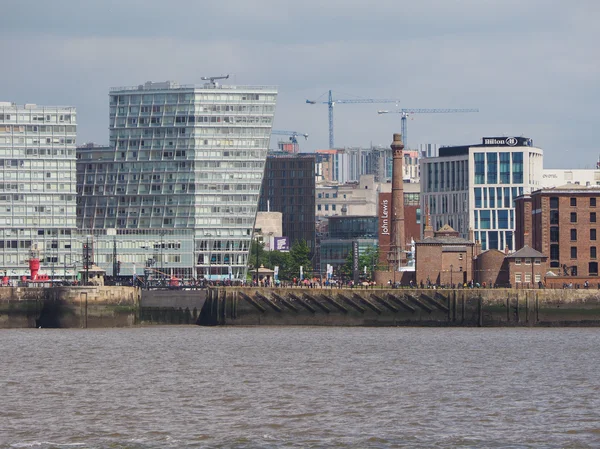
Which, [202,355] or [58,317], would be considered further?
[58,317]

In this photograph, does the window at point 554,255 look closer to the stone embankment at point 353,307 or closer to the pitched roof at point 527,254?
the pitched roof at point 527,254

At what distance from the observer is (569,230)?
175 m

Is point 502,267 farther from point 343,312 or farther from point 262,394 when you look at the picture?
point 262,394

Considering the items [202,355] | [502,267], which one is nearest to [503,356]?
[202,355]

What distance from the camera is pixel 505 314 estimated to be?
5507 inches

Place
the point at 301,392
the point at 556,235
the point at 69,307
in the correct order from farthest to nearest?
the point at 556,235 → the point at 69,307 → the point at 301,392

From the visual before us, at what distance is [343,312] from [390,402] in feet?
222

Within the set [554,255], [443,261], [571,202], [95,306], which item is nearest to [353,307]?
[95,306]

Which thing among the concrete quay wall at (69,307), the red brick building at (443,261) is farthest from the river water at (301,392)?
the red brick building at (443,261)

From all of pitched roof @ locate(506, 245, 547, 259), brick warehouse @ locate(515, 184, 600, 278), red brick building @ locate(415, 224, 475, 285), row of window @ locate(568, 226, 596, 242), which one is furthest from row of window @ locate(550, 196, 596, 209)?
pitched roof @ locate(506, 245, 547, 259)

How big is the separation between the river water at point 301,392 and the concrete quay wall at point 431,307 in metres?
16.4

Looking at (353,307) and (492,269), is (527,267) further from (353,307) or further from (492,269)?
(353,307)

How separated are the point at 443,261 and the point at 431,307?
3247 centimetres

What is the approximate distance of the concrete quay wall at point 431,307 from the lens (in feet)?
458
